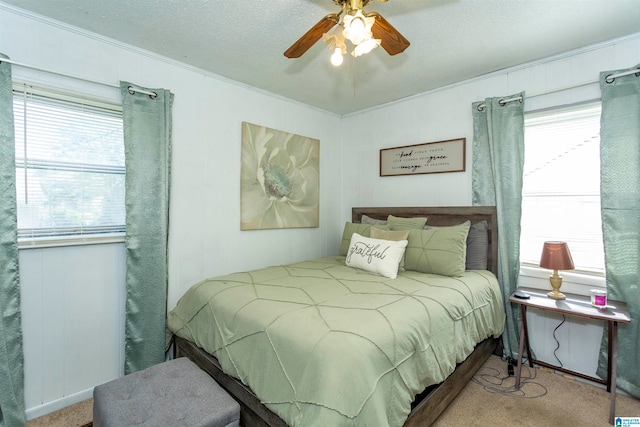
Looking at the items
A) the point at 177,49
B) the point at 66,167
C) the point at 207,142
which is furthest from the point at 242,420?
the point at 177,49

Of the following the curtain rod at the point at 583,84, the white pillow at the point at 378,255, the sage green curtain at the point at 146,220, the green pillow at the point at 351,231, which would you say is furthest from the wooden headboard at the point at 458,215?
the sage green curtain at the point at 146,220

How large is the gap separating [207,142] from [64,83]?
99 cm

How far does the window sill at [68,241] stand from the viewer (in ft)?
6.13

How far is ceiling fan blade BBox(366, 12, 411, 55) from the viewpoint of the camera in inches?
56.2

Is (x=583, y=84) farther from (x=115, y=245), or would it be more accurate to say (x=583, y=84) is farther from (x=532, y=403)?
(x=115, y=245)

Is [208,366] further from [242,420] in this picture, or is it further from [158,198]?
[158,198]

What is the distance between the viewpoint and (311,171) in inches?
139

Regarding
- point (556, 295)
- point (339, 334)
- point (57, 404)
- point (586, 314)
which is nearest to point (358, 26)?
point (339, 334)

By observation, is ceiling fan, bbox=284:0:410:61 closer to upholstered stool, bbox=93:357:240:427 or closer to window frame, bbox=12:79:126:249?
window frame, bbox=12:79:126:249

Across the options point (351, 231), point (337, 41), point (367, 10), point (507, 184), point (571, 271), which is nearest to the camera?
point (337, 41)

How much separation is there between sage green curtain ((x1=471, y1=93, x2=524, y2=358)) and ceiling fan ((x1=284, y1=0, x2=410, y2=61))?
143 cm

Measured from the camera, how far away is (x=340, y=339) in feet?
4.14

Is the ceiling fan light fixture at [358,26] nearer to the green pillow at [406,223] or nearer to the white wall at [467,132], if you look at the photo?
the white wall at [467,132]

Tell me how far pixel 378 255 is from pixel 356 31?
1617 mm
